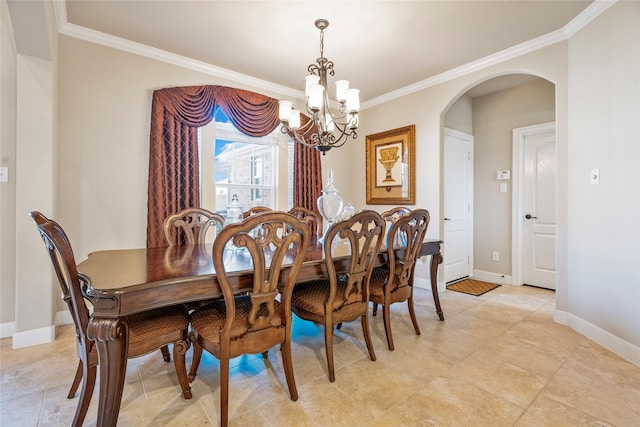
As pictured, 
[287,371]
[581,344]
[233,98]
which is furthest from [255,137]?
[581,344]

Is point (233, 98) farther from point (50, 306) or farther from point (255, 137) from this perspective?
point (50, 306)

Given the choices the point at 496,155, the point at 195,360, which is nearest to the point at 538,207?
the point at 496,155

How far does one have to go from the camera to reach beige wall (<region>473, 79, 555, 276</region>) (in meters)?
3.90

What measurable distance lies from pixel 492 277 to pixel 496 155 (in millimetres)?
1690

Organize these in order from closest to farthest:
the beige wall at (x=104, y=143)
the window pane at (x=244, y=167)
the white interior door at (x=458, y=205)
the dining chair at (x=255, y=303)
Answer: the dining chair at (x=255, y=303), the beige wall at (x=104, y=143), the window pane at (x=244, y=167), the white interior door at (x=458, y=205)

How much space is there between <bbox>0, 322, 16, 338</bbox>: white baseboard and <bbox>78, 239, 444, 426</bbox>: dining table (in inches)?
53.5

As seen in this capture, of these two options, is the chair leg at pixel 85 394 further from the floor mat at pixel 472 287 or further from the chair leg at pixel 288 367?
the floor mat at pixel 472 287

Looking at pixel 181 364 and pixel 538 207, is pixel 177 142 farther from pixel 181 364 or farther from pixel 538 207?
pixel 538 207

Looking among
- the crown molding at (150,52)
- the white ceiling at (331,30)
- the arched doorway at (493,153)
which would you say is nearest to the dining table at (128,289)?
the white ceiling at (331,30)

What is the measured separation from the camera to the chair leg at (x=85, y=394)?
1371mm

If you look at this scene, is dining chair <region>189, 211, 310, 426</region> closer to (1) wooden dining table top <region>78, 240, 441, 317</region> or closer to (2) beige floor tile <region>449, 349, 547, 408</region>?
(1) wooden dining table top <region>78, 240, 441, 317</region>

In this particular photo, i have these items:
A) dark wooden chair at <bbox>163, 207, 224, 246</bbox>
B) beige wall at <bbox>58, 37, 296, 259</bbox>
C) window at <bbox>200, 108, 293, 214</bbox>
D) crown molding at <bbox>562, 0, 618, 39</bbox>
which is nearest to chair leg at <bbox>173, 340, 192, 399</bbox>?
dark wooden chair at <bbox>163, 207, 224, 246</bbox>

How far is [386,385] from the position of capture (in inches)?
70.6

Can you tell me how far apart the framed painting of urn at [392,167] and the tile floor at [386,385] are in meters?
1.99
